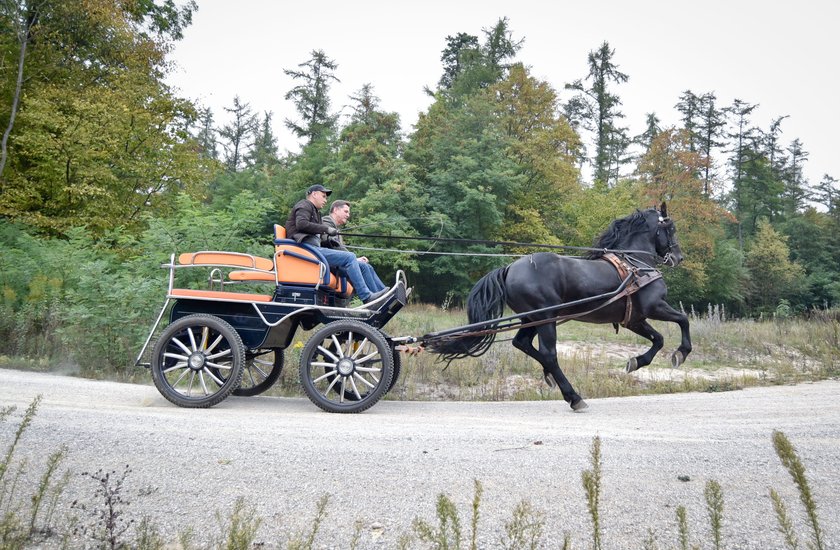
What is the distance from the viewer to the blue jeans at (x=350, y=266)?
6477mm

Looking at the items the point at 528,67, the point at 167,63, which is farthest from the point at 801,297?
the point at 167,63

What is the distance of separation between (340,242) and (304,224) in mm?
865

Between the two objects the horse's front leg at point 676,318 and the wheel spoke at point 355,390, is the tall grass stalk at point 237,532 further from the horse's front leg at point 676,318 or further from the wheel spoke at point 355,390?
the horse's front leg at point 676,318


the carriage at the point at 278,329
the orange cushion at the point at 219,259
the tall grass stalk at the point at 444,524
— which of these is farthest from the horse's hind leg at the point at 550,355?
the tall grass stalk at the point at 444,524

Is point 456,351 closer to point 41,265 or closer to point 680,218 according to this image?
point 41,265

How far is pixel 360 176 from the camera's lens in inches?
1125

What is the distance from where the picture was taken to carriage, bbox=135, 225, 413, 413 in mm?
6156

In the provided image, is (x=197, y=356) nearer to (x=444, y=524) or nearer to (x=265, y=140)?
(x=444, y=524)

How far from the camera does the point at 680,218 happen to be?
33.1 m

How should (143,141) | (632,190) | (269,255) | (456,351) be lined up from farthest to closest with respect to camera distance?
(632,190) → (143,141) → (269,255) → (456,351)

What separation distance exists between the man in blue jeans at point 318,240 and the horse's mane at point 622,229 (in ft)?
11.0

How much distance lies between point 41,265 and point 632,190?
30493mm

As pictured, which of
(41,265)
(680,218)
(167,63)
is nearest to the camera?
(41,265)

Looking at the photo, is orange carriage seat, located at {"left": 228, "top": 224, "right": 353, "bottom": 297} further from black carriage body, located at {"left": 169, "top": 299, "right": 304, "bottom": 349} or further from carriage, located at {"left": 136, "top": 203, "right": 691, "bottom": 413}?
black carriage body, located at {"left": 169, "top": 299, "right": 304, "bottom": 349}
